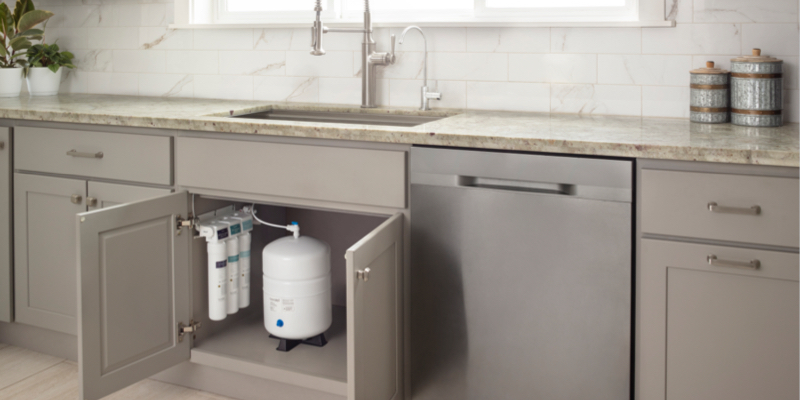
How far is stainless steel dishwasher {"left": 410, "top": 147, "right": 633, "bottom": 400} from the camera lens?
1.80 metres

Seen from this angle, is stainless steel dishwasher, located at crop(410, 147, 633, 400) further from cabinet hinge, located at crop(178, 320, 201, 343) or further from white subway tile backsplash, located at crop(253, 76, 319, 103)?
white subway tile backsplash, located at crop(253, 76, 319, 103)

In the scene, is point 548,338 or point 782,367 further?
point 548,338

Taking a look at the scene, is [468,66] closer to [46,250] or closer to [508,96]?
[508,96]

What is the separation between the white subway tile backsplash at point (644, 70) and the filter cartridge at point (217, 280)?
145 centimetres

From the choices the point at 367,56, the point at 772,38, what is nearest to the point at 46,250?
the point at 367,56

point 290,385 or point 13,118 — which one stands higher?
point 13,118

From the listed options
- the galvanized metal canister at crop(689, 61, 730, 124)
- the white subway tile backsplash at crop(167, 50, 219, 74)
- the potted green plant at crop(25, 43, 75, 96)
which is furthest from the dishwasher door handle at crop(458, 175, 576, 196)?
the potted green plant at crop(25, 43, 75, 96)

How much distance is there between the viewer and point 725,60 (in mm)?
2246

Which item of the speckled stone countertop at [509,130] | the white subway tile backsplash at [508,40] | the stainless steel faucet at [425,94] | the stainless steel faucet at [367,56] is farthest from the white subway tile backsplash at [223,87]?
the white subway tile backsplash at [508,40]

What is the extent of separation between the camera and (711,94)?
83.7 inches

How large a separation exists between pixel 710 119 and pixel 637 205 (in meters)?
0.59

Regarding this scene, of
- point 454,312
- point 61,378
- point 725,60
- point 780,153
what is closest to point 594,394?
point 454,312

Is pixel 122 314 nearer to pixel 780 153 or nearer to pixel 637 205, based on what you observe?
pixel 637 205

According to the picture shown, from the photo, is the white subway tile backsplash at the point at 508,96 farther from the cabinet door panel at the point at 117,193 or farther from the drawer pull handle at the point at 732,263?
the cabinet door panel at the point at 117,193
